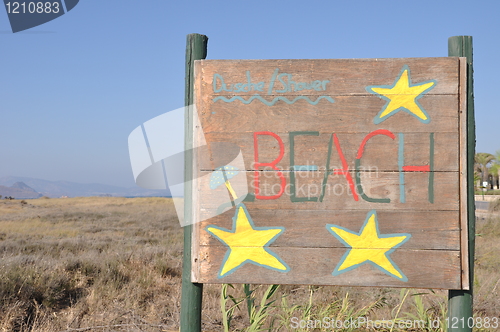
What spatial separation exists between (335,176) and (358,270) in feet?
2.07

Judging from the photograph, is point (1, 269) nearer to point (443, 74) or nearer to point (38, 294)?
point (38, 294)

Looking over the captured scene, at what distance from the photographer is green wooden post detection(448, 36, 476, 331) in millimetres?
2619

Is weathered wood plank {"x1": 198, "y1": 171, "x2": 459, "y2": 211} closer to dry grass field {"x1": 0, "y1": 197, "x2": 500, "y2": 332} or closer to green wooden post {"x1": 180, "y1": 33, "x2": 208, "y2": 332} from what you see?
green wooden post {"x1": 180, "y1": 33, "x2": 208, "y2": 332}

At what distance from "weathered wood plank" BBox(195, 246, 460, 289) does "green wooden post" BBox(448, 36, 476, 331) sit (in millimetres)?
141

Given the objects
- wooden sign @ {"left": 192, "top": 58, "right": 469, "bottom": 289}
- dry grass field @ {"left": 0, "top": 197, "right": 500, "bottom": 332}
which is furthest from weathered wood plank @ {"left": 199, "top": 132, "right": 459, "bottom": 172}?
dry grass field @ {"left": 0, "top": 197, "right": 500, "bottom": 332}

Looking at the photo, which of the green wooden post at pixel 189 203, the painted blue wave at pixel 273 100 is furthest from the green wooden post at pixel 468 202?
the green wooden post at pixel 189 203

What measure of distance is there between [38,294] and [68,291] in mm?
492

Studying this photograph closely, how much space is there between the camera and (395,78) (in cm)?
266

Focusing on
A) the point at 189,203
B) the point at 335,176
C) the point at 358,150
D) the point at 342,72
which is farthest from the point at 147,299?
the point at 342,72

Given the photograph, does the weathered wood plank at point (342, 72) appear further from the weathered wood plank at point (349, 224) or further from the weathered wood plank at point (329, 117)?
the weathered wood plank at point (349, 224)

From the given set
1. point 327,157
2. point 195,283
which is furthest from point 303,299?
point 327,157

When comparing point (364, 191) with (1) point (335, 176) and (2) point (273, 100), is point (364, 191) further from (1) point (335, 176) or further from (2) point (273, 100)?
(2) point (273, 100)

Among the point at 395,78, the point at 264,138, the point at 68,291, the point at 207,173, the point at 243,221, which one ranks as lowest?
the point at 68,291

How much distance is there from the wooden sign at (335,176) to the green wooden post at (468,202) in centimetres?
5
